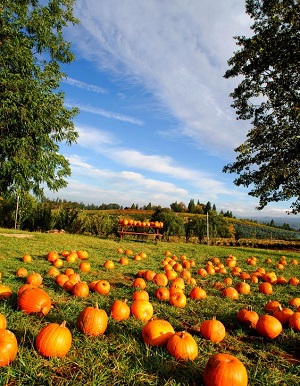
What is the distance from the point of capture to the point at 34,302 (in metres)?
3.46

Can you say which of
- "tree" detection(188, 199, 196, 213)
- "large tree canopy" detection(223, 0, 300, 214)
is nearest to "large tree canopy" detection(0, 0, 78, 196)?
Result: "large tree canopy" detection(223, 0, 300, 214)

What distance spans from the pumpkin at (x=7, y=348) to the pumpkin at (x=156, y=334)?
1.22m

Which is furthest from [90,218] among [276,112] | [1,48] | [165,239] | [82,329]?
[82,329]

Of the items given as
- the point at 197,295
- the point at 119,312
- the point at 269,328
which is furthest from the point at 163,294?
the point at 269,328

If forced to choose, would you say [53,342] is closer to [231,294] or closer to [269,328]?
[269,328]

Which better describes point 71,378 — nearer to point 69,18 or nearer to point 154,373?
point 154,373

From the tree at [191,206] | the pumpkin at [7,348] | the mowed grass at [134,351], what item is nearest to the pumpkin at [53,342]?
the mowed grass at [134,351]

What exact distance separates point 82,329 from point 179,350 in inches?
42.5

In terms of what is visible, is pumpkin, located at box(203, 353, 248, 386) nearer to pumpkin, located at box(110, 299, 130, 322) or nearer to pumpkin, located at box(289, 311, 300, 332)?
pumpkin, located at box(110, 299, 130, 322)

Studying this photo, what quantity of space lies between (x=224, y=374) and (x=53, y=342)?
4.88 feet

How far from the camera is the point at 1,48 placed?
1399 centimetres

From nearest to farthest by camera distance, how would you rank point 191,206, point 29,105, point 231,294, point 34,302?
1. point 34,302
2. point 231,294
3. point 29,105
4. point 191,206

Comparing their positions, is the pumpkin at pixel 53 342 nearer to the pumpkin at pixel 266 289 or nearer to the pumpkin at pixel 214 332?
the pumpkin at pixel 214 332

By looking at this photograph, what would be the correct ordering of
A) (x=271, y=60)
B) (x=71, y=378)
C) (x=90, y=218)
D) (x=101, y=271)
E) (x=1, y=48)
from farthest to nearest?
(x=90, y=218)
(x=271, y=60)
(x=1, y=48)
(x=101, y=271)
(x=71, y=378)
